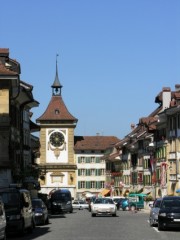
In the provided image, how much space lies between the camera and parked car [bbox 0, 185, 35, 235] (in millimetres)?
29906

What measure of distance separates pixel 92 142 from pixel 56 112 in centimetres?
1861

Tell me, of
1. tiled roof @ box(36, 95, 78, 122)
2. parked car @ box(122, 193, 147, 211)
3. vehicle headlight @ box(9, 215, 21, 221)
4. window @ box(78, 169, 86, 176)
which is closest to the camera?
vehicle headlight @ box(9, 215, 21, 221)

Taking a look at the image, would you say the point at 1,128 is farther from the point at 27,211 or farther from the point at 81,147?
the point at 81,147

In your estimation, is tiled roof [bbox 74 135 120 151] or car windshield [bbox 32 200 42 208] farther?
tiled roof [bbox 74 135 120 151]

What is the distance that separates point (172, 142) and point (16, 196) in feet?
177

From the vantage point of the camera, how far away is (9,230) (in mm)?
30109

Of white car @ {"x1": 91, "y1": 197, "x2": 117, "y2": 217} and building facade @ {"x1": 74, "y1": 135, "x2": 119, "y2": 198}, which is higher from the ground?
building facade @ {"x1": 74, "y1": 135, "x2": 119, "y2": 198}

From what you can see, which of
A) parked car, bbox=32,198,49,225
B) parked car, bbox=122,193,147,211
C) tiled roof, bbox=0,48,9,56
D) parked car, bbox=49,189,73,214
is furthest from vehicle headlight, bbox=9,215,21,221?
parked car, bbox=122,193,147,211

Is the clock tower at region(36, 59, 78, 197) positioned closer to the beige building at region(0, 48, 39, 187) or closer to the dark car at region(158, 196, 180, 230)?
the beige building at region(0, 48, 39, 187)

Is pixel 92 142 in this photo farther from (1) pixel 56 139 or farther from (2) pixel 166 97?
(2) pixel 166 97

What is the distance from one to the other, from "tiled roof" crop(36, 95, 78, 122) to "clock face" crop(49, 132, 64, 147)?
285 centimetres

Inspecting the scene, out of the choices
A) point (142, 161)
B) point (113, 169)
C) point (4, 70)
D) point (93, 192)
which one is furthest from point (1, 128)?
point (93, 192)

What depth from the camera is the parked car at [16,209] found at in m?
29.9

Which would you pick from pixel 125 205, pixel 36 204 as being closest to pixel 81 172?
pixel 125 205
